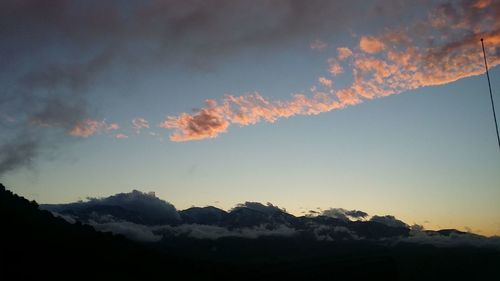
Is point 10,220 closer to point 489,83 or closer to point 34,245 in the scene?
point 34,245

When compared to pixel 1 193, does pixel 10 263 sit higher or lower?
lower

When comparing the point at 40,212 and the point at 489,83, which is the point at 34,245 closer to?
the point at 40,212

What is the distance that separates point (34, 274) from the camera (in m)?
140

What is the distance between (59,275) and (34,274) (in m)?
10.3

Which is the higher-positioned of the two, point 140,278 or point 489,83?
point 489,83

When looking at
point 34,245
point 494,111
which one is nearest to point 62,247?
point 34,245

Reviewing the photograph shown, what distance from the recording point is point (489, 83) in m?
50.2

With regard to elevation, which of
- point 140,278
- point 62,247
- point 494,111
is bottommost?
point 140,278

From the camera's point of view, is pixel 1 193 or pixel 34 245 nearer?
pixel 34 245

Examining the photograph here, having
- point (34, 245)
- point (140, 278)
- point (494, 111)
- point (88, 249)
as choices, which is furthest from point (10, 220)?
point (494, 111)

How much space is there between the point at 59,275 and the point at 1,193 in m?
53.2

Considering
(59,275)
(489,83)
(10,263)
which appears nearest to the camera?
(489,83)

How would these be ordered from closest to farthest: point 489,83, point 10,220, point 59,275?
1. point 489,83
2. point 59,275
3. point 10,220

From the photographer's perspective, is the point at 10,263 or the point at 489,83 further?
the point at 10,263
